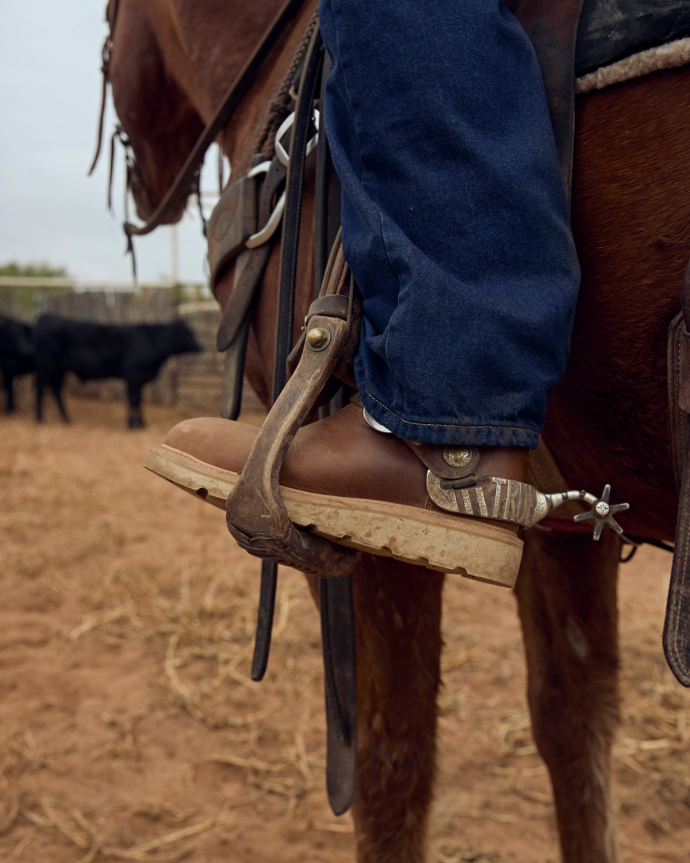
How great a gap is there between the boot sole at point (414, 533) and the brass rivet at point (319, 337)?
0.22m

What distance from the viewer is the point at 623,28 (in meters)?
0.85

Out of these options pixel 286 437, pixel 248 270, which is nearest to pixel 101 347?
pixel 248 270

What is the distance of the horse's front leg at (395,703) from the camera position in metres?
1.28

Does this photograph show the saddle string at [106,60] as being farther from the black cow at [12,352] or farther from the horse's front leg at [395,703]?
the black cow at [12,352]

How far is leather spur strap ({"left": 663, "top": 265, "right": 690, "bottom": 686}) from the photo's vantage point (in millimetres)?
825

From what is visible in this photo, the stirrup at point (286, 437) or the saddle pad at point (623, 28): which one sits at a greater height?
the saddle pad at point (623, 28)

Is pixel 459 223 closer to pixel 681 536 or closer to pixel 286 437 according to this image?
pixel 286 437

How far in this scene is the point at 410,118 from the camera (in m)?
0.90

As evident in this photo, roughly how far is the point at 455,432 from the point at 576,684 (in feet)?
4.06

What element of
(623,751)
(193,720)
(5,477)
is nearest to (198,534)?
(193,720)

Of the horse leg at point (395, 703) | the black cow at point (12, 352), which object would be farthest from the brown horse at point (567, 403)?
the black cow at point (12, 352)

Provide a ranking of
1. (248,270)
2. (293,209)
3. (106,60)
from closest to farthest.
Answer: (293,209), (248,270), (106,60)

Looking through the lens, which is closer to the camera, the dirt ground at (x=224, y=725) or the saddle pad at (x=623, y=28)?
the saddle pad at (x=623, y=28)

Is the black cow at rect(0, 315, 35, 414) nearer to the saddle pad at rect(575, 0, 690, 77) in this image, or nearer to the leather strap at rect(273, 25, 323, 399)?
the leather strap at rect(273, 25, 323, 399)
